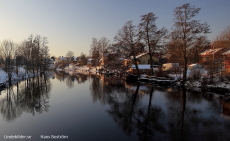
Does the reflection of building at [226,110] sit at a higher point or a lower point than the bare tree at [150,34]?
lower

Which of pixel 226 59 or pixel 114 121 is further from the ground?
pixel 226 59

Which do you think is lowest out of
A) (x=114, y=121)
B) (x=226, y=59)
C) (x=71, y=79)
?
(x=114, y=121)

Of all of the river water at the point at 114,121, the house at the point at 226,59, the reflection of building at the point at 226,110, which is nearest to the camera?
the river water at the point at 114,121

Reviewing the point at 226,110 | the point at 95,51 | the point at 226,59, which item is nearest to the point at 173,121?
the point at 226,110

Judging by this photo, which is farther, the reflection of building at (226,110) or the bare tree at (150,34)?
the bare tree at (150,34)

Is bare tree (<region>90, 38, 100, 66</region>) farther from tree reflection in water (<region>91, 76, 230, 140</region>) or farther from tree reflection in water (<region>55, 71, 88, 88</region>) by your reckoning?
tree reflection in water (<region>91, 76, 230, 140</region>)

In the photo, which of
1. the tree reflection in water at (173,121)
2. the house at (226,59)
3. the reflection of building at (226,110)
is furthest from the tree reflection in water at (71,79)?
the house at (226,59)

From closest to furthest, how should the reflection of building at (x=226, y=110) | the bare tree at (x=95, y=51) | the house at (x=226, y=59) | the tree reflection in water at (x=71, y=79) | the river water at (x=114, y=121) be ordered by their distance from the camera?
the river water at (x=114, y=121) < the reflection of building at (x=226, y=110) < the house at (x=226, y=59) < the tree reflection in water at (x=71, y=79) < the bare tree at (x=95, y=51)

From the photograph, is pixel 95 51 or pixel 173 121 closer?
pixel 173 121

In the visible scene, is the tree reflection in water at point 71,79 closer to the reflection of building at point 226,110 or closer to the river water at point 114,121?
the river water at point 114,121

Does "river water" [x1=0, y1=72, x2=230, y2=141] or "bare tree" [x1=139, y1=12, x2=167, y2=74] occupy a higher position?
"bare tree" [x1=139, y1=12, x2=167, y2=74]

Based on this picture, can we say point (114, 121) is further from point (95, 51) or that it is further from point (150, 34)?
point (95, 51)

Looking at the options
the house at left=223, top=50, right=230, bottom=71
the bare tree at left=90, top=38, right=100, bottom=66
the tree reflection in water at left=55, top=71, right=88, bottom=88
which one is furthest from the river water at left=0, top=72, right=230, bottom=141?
the bare tree at left=90, top=38, right=100, bottom=66

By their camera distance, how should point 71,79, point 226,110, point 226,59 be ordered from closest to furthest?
point 226,110 < point 226,59 < point 71,79
